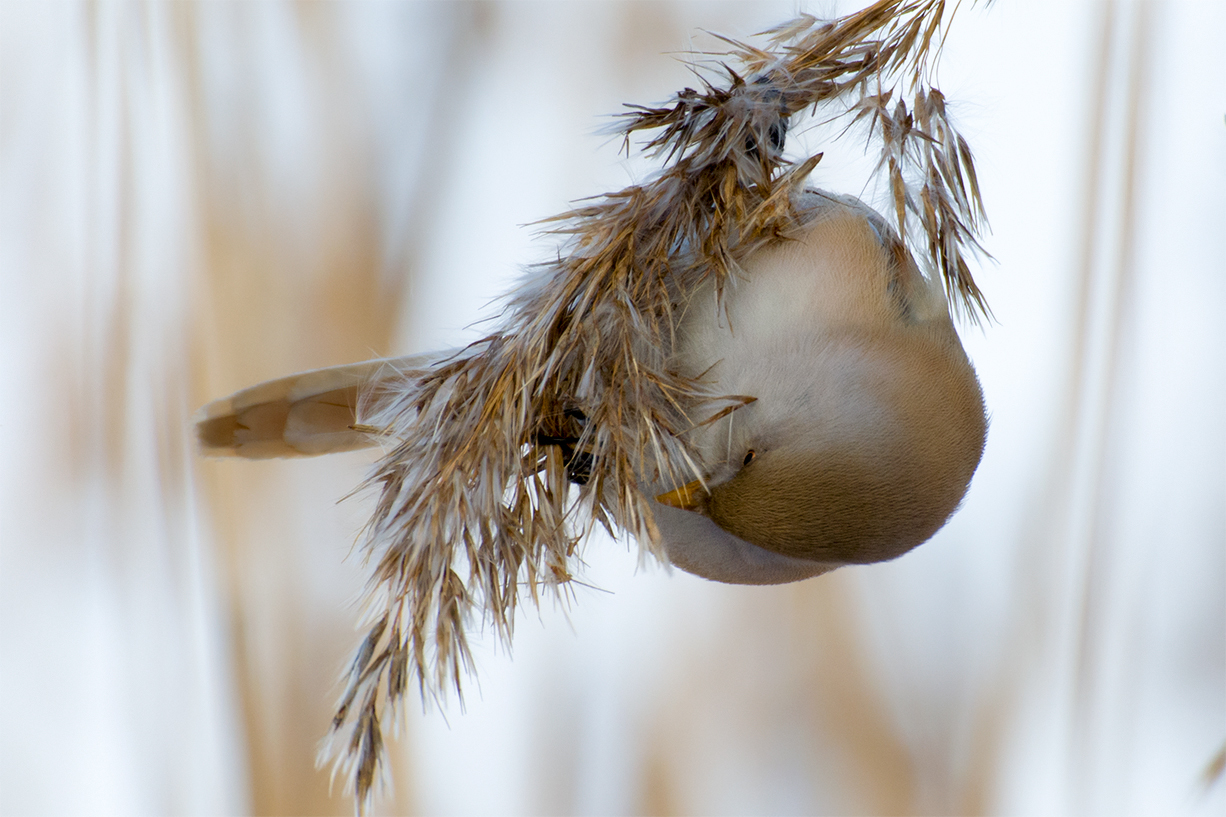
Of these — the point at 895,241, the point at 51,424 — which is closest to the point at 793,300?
the point at 895,241

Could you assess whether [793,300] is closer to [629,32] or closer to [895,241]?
[895,241]

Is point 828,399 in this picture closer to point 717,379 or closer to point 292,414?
point 717,379

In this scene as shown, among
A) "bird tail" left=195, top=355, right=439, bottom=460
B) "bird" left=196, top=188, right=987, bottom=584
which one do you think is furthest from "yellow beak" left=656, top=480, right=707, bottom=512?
"bird tail" left=195, top=355, right=439, bottom=460

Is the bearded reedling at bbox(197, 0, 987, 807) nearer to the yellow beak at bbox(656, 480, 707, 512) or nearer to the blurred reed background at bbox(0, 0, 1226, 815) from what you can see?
the yellow beak at bbox(656, 480, 707, 512)

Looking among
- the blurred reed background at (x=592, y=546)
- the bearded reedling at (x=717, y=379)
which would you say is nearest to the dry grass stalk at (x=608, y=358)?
the bearded reedling at (x=717, y=379)

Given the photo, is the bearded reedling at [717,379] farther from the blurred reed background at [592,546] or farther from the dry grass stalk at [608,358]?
the blurred reed background at [592,546]

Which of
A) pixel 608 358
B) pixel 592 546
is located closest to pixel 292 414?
pixel 608 358

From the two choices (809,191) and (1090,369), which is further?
(1090,369)

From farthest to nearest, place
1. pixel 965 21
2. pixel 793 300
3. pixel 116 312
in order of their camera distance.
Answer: pixel 116 312
pixel 965 21
pixel 793 300
